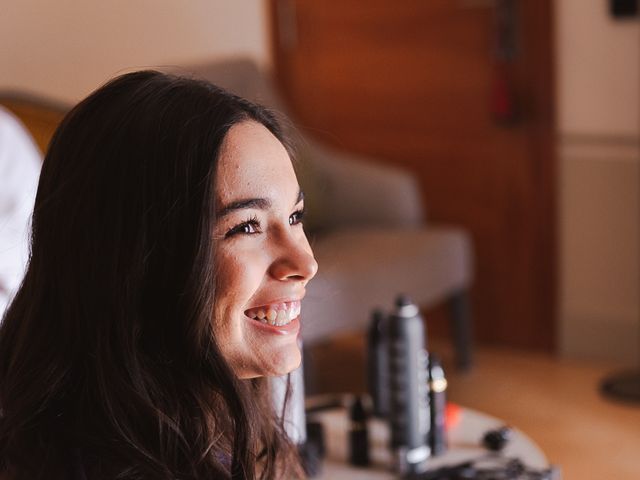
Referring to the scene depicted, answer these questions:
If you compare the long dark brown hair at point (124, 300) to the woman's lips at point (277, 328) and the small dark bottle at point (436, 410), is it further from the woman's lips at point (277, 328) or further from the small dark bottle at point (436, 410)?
the small dark bottle at point (436, 410)

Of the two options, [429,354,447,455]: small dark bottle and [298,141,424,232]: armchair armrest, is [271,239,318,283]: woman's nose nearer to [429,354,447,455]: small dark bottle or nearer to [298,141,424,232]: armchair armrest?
[429,354,447,455]: small dark bottle

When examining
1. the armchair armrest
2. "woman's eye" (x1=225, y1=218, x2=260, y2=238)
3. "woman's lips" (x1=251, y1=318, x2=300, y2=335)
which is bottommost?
the armchair armrest

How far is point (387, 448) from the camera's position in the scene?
1.90 m

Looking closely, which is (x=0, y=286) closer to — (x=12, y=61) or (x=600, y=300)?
(x=12, y=61)

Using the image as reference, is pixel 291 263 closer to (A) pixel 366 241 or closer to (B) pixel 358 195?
(A) pixel 366 241

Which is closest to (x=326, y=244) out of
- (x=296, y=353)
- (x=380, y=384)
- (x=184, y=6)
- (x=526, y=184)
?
(x=526, y=184)

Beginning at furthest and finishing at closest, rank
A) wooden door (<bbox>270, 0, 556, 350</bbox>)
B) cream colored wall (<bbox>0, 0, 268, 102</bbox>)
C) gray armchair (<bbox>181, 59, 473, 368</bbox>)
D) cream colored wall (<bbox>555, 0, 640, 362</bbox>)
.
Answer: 1. wooden door (<bbox>270, 0, 556, 350</bbox>)
2. cream colored wall (<bbox>555, 0, 640, 362</bbox>)
3. cream colored wall (<bbox>0, 0, 268, 102</bbox>)
4. gray armchair (<bbox>181, 59, 473, 368</bbox>)

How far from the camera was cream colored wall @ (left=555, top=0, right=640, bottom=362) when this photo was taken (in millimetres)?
3279

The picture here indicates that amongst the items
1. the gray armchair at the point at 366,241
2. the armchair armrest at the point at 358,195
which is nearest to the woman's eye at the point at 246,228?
the gray armchair at the point at 366,241

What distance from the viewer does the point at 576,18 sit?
3.32 meters

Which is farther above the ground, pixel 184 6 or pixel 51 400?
pixel 184 6

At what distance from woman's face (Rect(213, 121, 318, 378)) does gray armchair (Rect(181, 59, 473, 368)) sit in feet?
5.76

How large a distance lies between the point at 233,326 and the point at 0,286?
51.2 inches

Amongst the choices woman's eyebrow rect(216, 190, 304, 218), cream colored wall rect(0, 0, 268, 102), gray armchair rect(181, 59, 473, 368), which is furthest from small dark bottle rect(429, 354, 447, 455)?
cream colored wall rect(0, 0, 268, 102)
